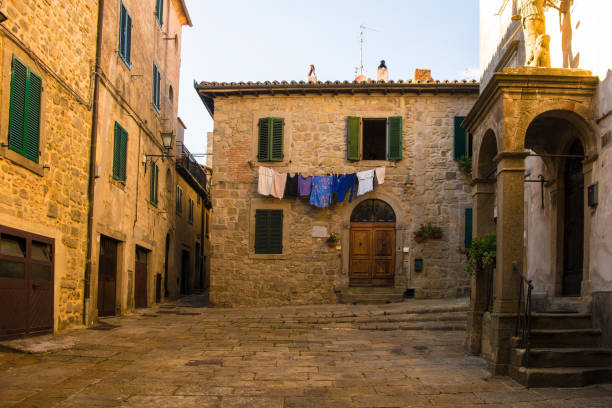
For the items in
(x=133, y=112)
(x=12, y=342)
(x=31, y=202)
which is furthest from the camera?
(x=133, y=112)

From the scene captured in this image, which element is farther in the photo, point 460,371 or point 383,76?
point 383,76

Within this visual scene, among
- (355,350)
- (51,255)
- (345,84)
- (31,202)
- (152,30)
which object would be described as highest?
(152,30)

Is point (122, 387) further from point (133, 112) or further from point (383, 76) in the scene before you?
point (383, 76)

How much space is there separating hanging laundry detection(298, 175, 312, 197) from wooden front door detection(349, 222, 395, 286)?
71.0 inches

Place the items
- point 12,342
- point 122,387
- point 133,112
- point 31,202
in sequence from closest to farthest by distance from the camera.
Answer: point 122,387
point 12,342
point 31,202
point 133,112

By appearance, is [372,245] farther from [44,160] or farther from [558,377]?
[558,377]

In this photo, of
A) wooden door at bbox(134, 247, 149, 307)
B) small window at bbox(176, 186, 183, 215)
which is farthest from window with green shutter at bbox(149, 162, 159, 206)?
small window at bbox(176, 186, 183, 215)

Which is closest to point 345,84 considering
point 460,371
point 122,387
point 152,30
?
point 152,30

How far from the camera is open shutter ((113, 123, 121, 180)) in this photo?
13.7 metres

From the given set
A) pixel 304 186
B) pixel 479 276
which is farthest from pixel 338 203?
pixel 479 276

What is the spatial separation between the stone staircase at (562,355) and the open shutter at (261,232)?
1089cm

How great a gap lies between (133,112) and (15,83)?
6.38 meters

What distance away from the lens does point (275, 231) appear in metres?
18.0

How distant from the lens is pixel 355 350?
32.2 ft
